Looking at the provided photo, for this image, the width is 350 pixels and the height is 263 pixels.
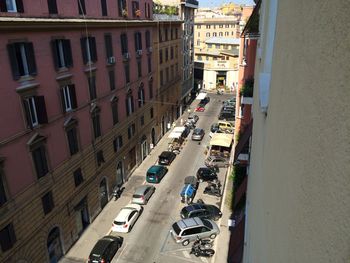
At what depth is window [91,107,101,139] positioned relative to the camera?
2360 cm

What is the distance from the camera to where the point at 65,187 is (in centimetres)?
2053

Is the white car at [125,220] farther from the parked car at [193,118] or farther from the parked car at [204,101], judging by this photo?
the parked car at [204,101]

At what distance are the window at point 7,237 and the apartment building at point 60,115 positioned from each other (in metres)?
0.05

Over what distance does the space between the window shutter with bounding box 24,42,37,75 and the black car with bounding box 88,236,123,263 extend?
475 inches

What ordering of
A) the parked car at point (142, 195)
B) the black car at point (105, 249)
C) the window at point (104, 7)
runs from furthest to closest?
the parked car at point (142, 195) < the window at point (104, 7) < the black car at point (105, 249)

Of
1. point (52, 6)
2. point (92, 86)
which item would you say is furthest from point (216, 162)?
point (52, 6)

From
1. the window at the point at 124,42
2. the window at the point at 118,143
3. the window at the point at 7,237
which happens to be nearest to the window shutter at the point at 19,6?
the window at the point at 7,237

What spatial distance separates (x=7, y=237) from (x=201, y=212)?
13.8m

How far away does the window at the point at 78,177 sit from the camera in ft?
71.6

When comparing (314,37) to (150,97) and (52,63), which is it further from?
(150,97)

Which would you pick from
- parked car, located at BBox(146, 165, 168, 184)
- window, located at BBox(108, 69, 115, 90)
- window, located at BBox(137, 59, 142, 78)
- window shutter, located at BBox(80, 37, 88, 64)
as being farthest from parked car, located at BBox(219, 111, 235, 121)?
window shutter, located at BBox(80, 37, 88, 64)

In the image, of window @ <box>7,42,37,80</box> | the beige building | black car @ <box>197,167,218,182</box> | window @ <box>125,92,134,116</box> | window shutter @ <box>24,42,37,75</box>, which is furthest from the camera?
black car @ <box>197,167,218,182</box>

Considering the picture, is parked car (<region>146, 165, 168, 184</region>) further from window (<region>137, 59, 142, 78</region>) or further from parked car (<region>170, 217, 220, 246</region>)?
window (<region>137, 59, 142, 78</region>)

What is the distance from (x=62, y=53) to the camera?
19.6 metres
